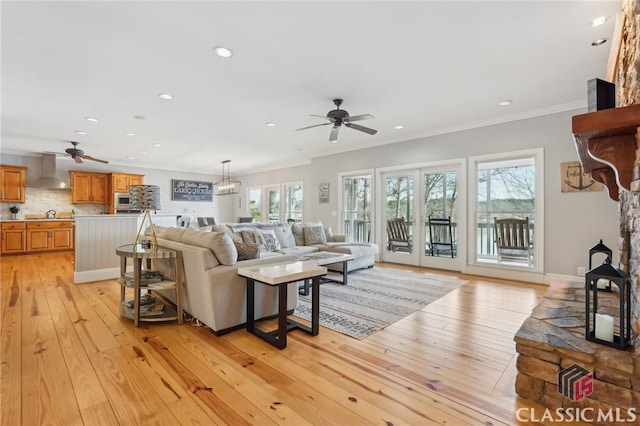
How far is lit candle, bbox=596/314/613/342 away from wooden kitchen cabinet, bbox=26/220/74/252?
32.9 feet

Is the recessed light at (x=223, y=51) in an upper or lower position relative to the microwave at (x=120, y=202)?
upper

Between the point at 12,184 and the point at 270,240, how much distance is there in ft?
23.2

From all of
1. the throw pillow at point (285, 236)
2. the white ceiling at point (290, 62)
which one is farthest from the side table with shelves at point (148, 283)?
the throw pillow at point (285, 236)

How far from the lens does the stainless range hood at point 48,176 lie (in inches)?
295

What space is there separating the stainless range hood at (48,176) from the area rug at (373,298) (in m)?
7.67

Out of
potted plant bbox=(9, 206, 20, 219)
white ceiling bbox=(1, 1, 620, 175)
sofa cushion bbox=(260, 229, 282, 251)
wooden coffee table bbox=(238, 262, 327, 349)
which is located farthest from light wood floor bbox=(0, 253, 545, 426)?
potted plant bbox=(9, 206, 20, 219)

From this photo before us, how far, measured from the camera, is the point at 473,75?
3.29m

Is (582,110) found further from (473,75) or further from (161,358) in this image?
(161,358)

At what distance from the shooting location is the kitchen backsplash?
24.6 feet

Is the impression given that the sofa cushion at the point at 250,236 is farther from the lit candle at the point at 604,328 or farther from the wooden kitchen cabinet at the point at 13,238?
the wooden kitchen cabinet at the point at 13,238

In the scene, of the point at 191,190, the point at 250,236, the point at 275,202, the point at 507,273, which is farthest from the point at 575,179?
the point at 191,190

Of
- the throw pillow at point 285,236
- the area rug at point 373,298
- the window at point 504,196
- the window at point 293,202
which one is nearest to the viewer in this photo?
the area rug at point 373,298

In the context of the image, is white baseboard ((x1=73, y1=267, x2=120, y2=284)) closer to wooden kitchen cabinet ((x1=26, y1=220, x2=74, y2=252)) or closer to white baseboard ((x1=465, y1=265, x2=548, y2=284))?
wooden kitchen cabinet ((x1=26, y1=220, x2=74, y2=252))

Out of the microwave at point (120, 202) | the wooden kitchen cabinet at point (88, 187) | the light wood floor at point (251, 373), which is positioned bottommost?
the light wood floor at point (251, 373)
